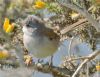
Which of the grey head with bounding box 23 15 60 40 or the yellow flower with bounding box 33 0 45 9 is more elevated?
the yellow flower with bounding box 33 0 45 9

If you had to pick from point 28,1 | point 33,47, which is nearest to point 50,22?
point 33,47

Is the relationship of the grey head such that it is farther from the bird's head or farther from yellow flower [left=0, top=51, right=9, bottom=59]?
yellow flower [left=0, top=51, right=9, bottom=59]

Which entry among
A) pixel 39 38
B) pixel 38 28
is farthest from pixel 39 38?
pixel 38 28

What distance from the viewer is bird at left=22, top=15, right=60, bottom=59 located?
1.63 m

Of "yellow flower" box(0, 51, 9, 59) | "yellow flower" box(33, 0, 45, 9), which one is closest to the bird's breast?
"yellow flower" box(33, 0, 45, 9)

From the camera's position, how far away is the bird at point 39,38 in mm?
1634

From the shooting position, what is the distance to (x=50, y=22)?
172cm

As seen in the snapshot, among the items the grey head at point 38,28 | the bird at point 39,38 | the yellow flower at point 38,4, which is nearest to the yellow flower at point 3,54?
the yellow flower at point 38,4

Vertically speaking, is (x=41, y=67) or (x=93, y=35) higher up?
(x=93, y=35)

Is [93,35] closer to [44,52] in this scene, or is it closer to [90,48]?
[90,48]

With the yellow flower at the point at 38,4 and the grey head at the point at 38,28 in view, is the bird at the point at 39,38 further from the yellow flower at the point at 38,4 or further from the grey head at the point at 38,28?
the yellow flower at the point at 38,4

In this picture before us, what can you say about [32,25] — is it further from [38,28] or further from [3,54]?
[3,54]

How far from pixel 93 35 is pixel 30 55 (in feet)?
1.45

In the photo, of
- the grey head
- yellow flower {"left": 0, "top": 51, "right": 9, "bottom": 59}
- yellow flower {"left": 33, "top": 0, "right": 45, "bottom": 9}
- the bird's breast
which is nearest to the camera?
yellow flower {"left": 0, "top": 51, "right": 9, "bottom": 59}
